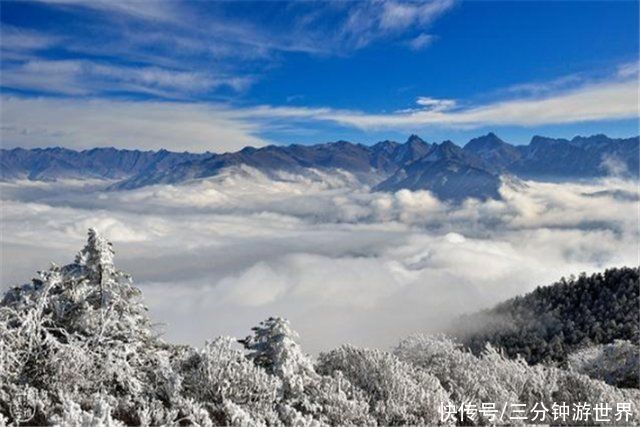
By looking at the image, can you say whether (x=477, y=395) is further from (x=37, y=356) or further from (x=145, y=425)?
(x=37, y=356)

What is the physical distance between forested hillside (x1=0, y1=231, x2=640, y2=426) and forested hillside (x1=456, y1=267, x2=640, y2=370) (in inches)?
3076

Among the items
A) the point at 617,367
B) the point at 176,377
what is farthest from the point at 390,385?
the point at 617,367

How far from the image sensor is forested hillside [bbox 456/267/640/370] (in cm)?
10381

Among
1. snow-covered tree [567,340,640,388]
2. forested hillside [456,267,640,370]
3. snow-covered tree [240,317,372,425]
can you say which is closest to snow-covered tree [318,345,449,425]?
snow-covered tree [240,317,372,425]

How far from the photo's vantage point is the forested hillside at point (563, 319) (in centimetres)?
10381

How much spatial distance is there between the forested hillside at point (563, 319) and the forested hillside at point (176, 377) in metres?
78.1

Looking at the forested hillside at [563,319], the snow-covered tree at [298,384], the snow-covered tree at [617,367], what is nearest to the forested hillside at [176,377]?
the snow-covered tree at [298,384]

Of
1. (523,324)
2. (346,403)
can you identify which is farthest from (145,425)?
(523,324)

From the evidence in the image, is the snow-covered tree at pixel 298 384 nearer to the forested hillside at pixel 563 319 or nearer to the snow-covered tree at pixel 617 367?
the snow-covered tree at pixel 617 367

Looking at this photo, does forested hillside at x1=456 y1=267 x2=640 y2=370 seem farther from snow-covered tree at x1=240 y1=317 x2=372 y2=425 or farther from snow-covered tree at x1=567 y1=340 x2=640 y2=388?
snow-covered tree at x1=240 y1=317 x2=372 y2=425

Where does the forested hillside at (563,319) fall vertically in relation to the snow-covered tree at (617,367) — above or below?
below

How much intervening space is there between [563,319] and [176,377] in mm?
120314

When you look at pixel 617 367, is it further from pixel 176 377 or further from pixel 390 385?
pixel 176 377

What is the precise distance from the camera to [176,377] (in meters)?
18.5
